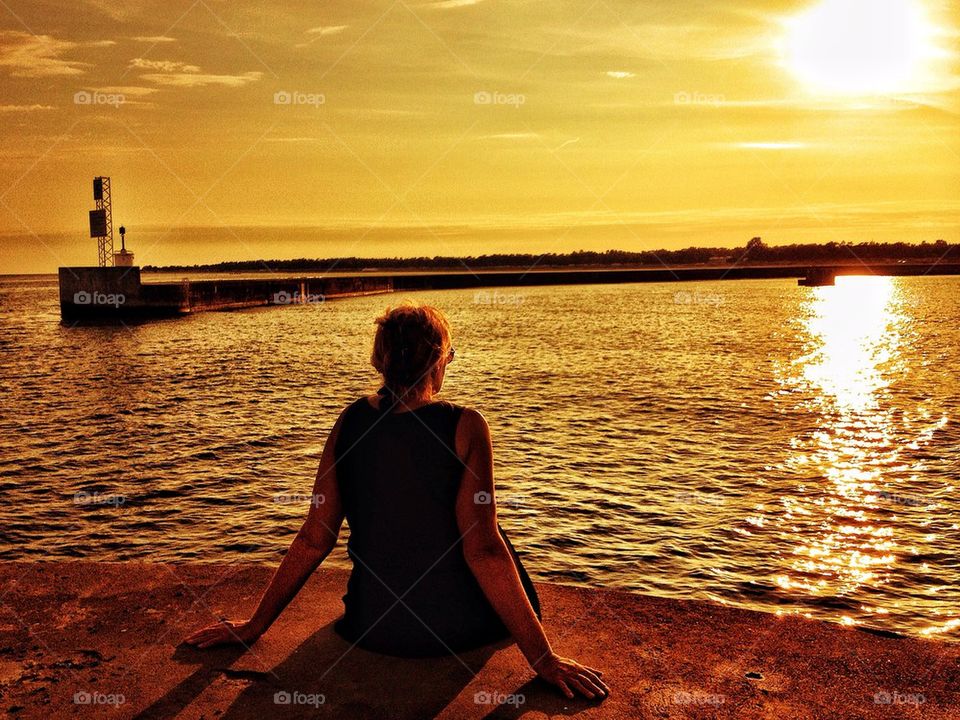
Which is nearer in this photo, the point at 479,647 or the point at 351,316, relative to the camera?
Answer: the point at 479,647

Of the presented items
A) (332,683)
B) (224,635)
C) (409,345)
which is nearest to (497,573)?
(332,683)

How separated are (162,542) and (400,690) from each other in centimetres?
656

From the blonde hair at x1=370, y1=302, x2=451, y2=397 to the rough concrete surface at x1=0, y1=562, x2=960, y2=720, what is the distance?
53.3 inches

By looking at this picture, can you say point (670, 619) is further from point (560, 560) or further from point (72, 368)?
point (72, 368)

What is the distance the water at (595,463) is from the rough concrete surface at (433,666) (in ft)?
10.9

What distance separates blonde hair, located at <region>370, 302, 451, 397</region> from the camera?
346 centimetres

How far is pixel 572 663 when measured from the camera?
11.9 feet

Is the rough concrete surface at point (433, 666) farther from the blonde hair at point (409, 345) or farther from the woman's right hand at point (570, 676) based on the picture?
the blonde hair at point (409, 345)

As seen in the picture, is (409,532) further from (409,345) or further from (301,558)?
(409,345)

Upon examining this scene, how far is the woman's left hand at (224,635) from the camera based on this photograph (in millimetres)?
4039

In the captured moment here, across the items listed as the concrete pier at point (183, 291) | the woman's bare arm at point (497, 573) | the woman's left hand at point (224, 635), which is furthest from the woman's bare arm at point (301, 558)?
the concrete pier at point (183, 291)

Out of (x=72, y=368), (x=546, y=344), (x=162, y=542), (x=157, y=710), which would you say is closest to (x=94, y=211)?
(x=72, y=368)

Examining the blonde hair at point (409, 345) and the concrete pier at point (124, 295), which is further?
the concrete pier at point (124, 295)

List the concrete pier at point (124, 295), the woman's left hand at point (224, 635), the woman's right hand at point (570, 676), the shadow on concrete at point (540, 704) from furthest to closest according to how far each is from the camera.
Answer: the concrete pier at point (124, 295) → the woman's left hand at point (224, 635) → the woman's right hand at point (570, 676) → the shadow on concrete at point (540, 704)
